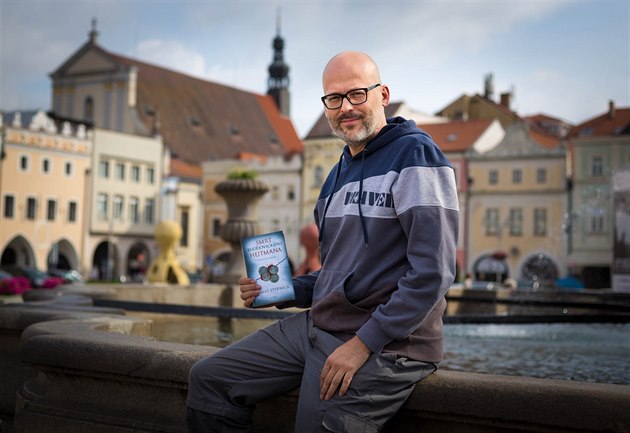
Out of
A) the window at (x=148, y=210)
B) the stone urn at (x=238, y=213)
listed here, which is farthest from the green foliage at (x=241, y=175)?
the window at (x=148, y=210)

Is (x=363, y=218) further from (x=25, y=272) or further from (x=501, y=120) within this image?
(x=501, y=120)

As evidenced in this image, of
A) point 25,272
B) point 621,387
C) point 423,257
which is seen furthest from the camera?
point 25,272

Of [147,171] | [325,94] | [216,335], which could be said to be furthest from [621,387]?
[147,171]

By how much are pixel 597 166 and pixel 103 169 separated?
28.2 m

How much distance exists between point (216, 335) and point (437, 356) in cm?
556

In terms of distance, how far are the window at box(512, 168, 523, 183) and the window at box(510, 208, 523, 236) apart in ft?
5.18

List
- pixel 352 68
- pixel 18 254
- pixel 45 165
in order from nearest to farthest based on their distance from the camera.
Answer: pixel 352 68 < pixel 18 254 < pixel 45 165

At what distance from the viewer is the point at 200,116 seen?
71.7 meters

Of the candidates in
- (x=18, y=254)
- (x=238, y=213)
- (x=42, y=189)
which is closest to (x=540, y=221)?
(x=42, y=189)

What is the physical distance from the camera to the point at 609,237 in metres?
47.5

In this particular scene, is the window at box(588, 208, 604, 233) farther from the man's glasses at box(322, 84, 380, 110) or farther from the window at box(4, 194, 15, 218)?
the man's glasses at box(322, 84, 380, 110)

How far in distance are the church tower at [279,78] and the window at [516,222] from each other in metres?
38.2

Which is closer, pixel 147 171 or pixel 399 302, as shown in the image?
pixel 399 302

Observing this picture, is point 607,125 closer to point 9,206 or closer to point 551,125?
point 551,125
